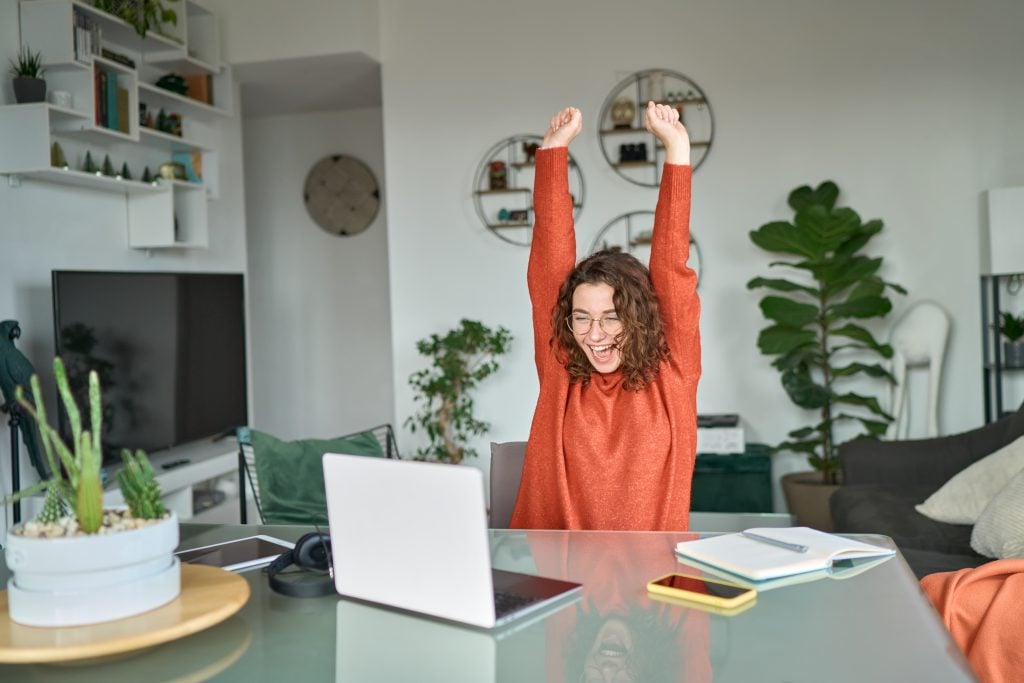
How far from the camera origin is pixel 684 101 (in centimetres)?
485

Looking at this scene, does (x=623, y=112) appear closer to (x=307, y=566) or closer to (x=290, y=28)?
(x=290, y=28)

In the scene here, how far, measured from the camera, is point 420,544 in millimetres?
1171

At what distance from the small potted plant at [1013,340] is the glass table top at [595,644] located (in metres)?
3.35

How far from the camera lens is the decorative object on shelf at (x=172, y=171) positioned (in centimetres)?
448

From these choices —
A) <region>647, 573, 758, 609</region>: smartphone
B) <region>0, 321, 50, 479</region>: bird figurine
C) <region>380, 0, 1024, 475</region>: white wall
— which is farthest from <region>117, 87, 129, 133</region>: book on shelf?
<region>647, 573, 758, 609</region>: smartphone

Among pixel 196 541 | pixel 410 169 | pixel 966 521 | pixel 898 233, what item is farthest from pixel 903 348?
pixel 196 541

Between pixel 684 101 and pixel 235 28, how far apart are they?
7.50 ft

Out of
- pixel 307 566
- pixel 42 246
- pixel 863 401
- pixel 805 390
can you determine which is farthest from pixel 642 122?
pixel 307 566

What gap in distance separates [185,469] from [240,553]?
10.1 feet

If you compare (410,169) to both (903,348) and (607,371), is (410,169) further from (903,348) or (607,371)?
(607,371)

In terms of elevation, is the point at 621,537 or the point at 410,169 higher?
the point at 410,169

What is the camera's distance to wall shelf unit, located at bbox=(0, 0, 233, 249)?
3.72m

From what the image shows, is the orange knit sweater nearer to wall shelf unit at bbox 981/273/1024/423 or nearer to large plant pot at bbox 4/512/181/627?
large plant pot at bbox 4/512/181/627

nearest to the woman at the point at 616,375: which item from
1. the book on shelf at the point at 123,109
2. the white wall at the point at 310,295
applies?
the book on shelf at the point at 123,109
